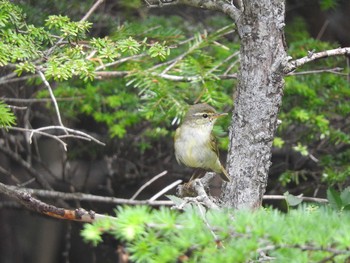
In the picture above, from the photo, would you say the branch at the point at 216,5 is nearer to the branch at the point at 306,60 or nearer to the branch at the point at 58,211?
the branch at the point at 306,60

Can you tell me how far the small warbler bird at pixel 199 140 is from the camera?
3.59 m

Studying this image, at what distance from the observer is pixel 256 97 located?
7.20 feet

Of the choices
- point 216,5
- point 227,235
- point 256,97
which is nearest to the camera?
point 227,235

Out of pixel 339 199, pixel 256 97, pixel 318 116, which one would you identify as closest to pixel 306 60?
pixel 256 97

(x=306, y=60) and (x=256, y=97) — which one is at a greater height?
(x=306, y=60)

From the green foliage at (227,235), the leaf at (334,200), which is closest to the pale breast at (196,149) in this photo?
the leaf at (334,200)

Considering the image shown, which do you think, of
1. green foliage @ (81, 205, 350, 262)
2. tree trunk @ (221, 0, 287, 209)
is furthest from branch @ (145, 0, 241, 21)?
green foliage @ (81, 205, 350, 262)

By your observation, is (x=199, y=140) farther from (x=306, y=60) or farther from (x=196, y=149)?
(x=306, y=60)

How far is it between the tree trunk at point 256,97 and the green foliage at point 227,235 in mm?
620

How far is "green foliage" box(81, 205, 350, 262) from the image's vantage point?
150cm

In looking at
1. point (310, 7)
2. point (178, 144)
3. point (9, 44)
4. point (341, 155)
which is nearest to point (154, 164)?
point (178, 144)

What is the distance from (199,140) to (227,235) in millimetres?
2117

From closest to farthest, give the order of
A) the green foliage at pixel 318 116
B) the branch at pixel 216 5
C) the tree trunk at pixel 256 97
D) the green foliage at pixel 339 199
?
the tree trunk at pixel 256 97 → the branch at pixel 216 5 → the green foliage at pixel 339 199 → the green foliage at pixel 318 116

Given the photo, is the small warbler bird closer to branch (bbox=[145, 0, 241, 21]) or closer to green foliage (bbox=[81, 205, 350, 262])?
branch (bbox=[145, 0, 241, 21])
